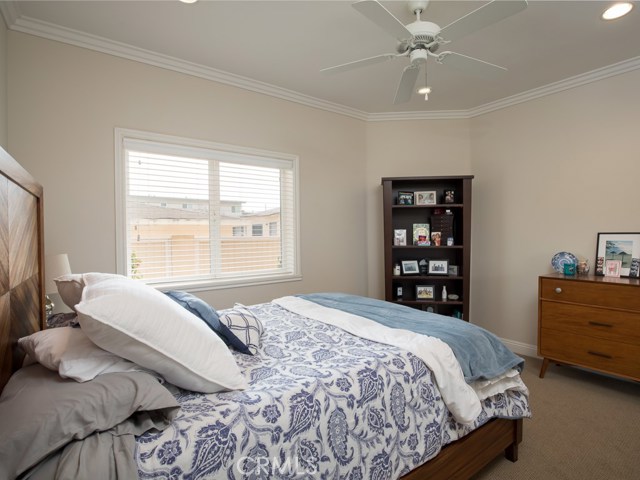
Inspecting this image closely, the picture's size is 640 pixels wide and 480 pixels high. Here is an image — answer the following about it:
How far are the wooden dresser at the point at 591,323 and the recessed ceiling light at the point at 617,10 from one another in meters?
1.85

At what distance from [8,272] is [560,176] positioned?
13.4 feet

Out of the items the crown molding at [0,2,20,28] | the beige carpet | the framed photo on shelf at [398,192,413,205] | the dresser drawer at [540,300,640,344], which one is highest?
the crown molding at [0,2,20,28]

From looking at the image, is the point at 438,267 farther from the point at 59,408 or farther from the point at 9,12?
the point at 9,12

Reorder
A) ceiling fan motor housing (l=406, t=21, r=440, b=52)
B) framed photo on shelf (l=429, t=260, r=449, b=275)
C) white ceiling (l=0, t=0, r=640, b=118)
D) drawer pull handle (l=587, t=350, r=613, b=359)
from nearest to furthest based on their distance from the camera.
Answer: ceiling fan motor housing (l=406, t=21, r=440, b=52) → white ceiling (l=0, t=0, r=640, b=118) → drawer pull handle (l=587, t=350, r=613, b=359) → framed photo on shelf (l=429, t=260, r=449, b=275)

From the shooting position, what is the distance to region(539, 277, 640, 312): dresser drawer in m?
2.50

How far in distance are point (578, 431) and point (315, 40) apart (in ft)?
10.7

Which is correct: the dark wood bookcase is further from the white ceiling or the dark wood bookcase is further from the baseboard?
the white ceiling

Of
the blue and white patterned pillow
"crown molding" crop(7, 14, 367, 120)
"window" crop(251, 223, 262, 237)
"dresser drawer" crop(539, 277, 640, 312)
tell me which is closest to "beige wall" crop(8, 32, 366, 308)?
"crown molding" crop(7, 14, 367, 120)

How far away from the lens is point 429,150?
4117mm

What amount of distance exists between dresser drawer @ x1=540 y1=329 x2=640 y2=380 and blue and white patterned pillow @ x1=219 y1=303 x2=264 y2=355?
262cm

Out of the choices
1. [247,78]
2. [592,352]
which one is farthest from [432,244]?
[247,78]

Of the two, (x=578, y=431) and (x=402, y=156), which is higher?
(x=402, y=156)

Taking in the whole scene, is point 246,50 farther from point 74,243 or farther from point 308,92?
point 74,243

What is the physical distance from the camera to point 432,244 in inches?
150
